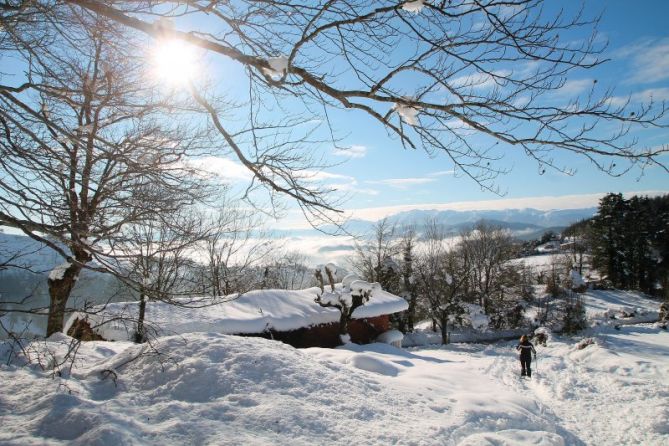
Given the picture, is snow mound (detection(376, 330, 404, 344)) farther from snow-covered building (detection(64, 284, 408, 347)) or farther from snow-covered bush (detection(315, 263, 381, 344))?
snow-covered bush (detection(315, 263, 381, 344))

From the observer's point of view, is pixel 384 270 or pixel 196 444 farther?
pixel 384 270

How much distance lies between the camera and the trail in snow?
→ 8508mm

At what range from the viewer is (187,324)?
11820mm

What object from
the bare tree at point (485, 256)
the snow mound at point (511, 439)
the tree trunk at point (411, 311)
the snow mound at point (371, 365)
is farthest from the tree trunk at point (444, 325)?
the snow mound at point (511, 439)

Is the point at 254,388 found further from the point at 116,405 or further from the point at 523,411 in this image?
the point at 523,411

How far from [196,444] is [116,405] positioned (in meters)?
1.24

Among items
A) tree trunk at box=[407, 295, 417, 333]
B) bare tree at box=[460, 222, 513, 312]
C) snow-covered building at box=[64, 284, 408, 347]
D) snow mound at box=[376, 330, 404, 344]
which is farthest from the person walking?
bare tree at box=[460, 222, 513, 312]

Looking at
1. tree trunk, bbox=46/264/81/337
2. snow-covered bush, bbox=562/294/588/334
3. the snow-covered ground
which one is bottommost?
snow-covered bush, bbox=562/294/588/334

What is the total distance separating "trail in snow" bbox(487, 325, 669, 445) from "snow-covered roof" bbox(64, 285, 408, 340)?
264 inches

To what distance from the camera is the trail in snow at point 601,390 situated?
8508mm

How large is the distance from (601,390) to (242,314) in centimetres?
1152

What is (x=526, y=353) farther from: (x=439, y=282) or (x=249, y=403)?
(x=439, y=282)

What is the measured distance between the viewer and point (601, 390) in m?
12.1

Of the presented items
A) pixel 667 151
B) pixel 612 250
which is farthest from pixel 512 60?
pixel 612 250
